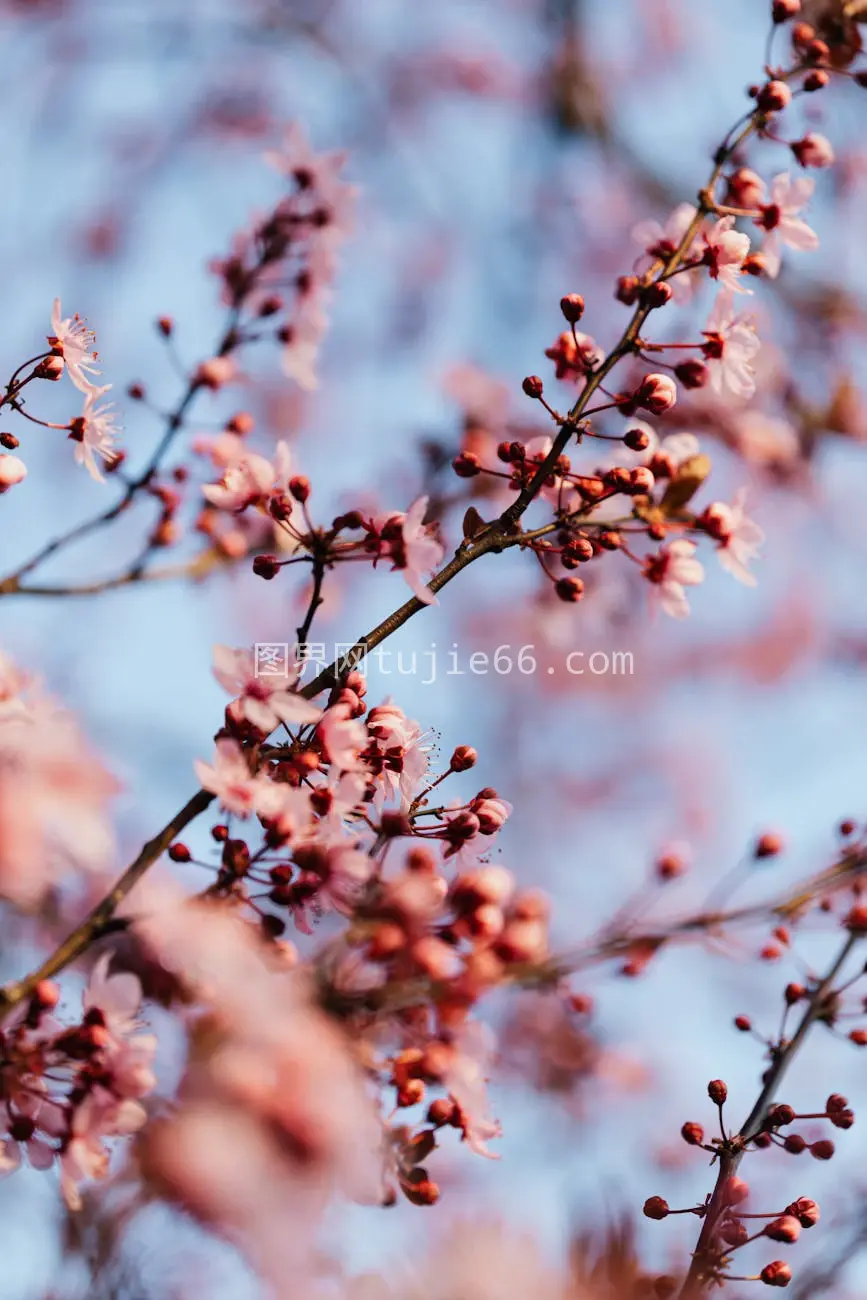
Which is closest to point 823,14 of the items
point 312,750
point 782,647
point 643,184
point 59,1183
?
point 312,750

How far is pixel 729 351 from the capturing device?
1952mm

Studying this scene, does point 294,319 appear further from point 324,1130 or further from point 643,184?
point 643,184

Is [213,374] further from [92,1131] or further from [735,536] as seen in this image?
[92,1131]

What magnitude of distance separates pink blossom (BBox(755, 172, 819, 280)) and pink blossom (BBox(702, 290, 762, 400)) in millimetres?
179

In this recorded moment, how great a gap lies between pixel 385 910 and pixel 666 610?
1.00 m

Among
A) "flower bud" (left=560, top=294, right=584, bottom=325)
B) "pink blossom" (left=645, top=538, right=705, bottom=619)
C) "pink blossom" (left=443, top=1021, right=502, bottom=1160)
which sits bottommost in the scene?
"pink blossom" (left=443, top=1021, right=502, bottom=1160)

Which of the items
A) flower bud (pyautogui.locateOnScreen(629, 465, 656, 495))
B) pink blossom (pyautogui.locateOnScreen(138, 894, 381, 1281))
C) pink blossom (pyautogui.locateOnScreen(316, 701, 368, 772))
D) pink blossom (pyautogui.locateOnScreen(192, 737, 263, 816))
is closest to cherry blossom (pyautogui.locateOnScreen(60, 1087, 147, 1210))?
pink blossom (pyautogui.locateOnScreen(138, 894, 381, 1281))

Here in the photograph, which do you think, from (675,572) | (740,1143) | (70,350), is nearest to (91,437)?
(70,350)

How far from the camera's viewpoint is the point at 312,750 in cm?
161

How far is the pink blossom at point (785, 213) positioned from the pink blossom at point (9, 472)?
1.39 metres

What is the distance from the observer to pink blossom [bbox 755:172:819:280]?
2021 mm

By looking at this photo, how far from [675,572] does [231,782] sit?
38.1 inches

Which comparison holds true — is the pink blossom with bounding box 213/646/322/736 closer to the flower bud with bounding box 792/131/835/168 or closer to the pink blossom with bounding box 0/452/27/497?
the pink blossom with bounding box 0/452/27/497

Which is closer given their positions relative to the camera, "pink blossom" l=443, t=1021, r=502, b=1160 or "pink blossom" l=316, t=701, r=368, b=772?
"pink blossom" l=443, t=1021, r=502, b=1160
